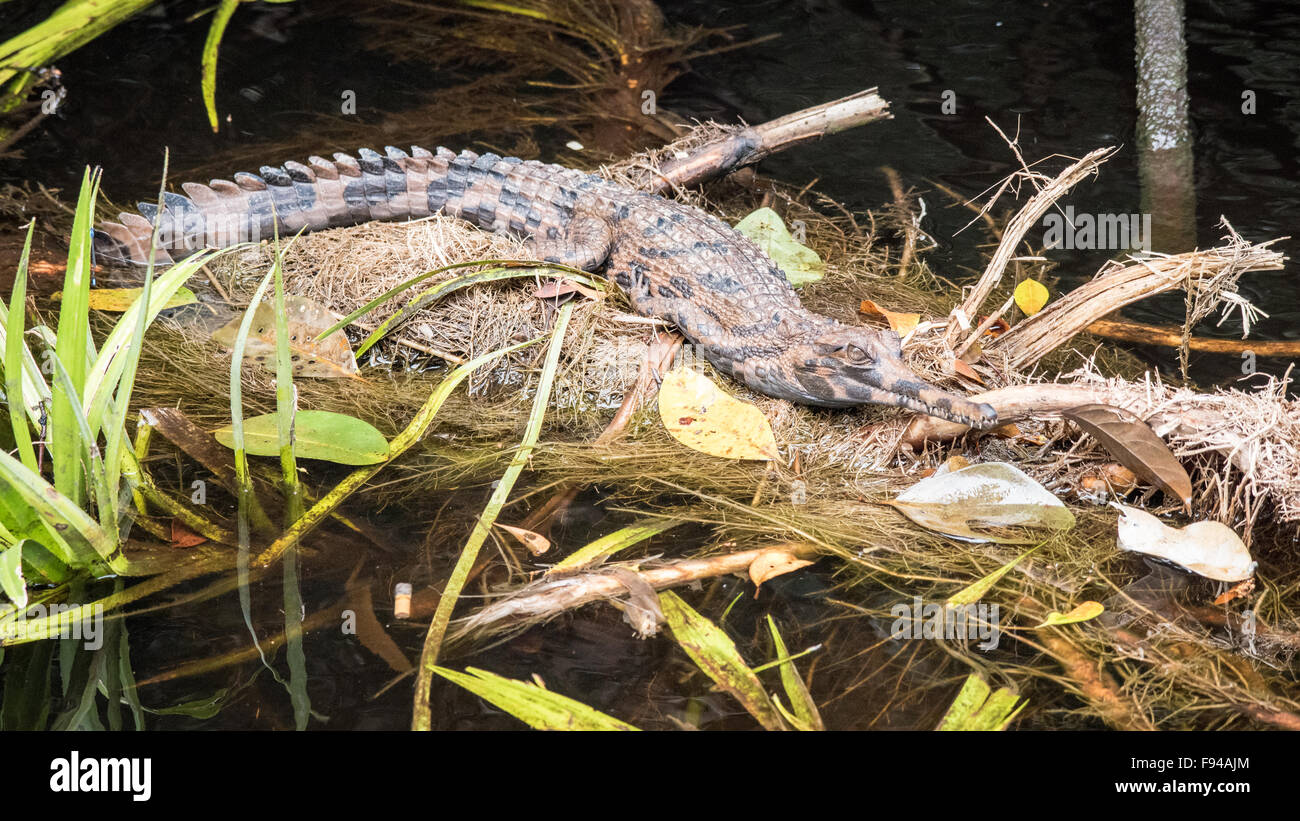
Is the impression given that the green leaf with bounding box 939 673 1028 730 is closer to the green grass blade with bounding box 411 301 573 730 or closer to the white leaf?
the white leaf

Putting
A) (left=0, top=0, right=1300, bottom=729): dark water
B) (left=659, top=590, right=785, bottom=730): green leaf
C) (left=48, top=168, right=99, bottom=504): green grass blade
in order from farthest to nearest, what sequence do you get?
(left=0, top=0, right=1300, bottom=729): dark water → (left=48, top=168, right=99, bottom=504): green grass blade → (left=659, top=590, right=785, bottom=730): green leaf

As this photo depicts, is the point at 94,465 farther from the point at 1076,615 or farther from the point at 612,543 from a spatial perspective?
the point at 1076,615

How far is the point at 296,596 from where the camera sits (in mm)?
2943

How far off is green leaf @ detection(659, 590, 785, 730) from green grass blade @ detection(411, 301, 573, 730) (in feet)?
1.99

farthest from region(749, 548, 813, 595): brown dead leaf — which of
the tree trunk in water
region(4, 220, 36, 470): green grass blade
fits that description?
the tree trunk in water

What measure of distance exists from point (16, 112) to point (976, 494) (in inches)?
219

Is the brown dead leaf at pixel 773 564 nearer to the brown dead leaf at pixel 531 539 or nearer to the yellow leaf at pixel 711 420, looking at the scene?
the yellow leaf at pixel 711 420

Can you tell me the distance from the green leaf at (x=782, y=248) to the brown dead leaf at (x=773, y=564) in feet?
6.11

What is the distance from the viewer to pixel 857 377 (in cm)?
363

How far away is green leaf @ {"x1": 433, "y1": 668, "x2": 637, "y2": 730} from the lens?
8.13 feet

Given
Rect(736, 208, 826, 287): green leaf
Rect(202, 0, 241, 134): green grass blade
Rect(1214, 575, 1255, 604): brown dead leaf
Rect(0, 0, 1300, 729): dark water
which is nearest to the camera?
Rect(1214, 575, 1255, 604): brown dead leaf

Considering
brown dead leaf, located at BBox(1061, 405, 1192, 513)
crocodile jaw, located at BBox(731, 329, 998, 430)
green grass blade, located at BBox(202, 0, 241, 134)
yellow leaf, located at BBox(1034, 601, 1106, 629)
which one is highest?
green grass blade, located at BBox(202, 0, 241, 134)

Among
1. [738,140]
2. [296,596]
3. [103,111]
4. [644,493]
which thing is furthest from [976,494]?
[103,111]

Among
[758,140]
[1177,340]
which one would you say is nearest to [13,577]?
[758,140]
